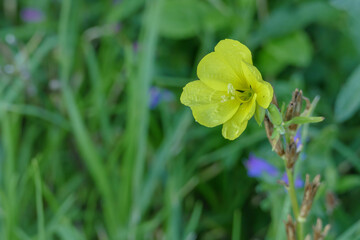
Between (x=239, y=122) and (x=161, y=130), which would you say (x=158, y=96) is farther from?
(x=239, y=122)

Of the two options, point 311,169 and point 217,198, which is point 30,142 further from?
point 311,169

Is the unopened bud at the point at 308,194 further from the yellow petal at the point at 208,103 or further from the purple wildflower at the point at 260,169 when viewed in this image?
the purple wildflower at the point at 260,169

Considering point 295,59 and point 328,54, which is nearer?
point 295,59

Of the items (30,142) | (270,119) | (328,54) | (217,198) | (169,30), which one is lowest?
(217,198)

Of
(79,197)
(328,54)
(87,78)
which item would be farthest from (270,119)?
(87,78)

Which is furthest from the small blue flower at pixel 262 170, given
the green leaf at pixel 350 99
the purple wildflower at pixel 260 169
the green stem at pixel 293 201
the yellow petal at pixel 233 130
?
the yellow petal at pixel 233 130

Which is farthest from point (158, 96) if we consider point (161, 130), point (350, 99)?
point (350, 99)

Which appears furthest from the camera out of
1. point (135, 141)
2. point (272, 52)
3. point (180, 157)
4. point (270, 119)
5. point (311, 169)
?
point (272, 52)
